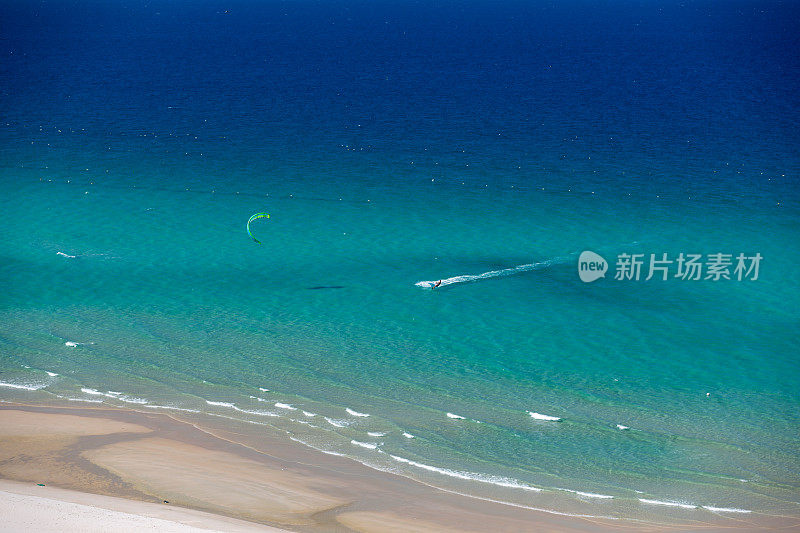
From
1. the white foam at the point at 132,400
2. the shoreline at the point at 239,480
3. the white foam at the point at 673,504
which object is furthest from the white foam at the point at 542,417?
the white foam at the point at 132,400

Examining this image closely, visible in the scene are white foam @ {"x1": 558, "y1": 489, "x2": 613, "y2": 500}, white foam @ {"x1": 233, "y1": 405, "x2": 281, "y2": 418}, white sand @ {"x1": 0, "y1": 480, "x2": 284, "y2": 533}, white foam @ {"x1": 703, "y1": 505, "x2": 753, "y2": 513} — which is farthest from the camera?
white foam @ {"x1": 233, "y1": 405, "x2": 281, "y2": 418}

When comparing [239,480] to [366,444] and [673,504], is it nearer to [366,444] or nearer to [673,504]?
[366,444]

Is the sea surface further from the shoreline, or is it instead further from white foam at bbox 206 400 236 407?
the shoreline

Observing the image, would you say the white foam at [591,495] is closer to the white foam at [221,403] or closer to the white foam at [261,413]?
the white foam at [261,413]

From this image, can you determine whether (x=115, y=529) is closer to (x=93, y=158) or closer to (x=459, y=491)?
(x=459, y=491)

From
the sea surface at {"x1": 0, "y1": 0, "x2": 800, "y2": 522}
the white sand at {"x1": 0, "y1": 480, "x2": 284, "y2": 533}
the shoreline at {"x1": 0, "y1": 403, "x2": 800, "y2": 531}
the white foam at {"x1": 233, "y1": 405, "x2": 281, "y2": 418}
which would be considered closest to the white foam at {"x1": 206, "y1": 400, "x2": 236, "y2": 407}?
the sea surface at {"x1": 0, "y1": 0, "x2": 800, "y2": 522}

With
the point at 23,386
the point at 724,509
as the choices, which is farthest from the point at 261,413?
the point at 724,509

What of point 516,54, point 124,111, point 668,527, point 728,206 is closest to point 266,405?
point 668,527
